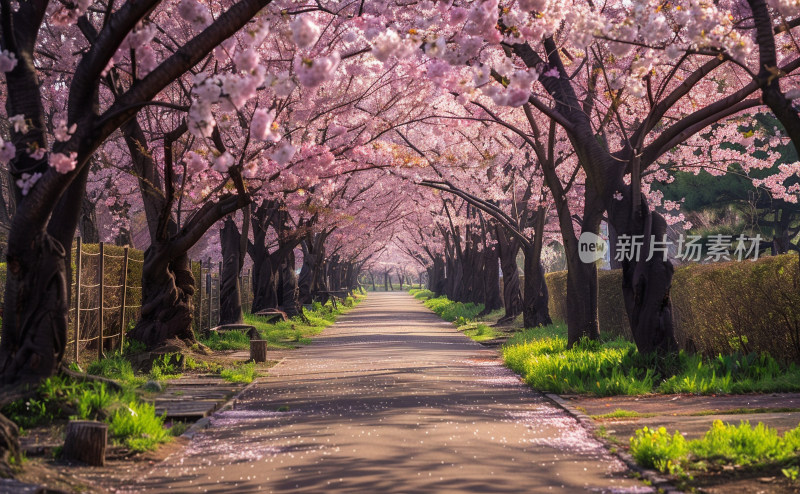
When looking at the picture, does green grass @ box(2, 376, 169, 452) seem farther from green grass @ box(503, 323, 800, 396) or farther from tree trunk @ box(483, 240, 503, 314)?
tree trunk @ box(483, 240, 503, 314)

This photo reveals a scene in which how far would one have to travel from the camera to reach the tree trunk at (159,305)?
57.8ft

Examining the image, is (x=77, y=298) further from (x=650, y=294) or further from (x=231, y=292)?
(x=231, y=292)

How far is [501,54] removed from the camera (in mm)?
20406

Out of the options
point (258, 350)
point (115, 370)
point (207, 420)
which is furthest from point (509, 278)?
point (207, 420)

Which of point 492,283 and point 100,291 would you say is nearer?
point 100,291

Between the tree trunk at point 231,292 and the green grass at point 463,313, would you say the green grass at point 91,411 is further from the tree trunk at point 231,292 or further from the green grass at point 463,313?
the green grass at point 463,313

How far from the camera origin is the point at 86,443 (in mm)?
7852

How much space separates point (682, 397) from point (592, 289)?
5.74 metres

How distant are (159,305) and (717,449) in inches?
496

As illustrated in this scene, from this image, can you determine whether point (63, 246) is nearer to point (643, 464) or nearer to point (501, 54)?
point (643, 464)

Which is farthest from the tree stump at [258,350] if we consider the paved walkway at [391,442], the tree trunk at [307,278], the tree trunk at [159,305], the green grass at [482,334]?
the tree trunk at [307,278]

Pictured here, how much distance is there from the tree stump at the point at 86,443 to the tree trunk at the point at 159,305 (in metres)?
9.53

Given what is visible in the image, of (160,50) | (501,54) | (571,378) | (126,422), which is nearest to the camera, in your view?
(126,422)

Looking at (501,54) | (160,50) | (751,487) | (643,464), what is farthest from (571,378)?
(160,50)
